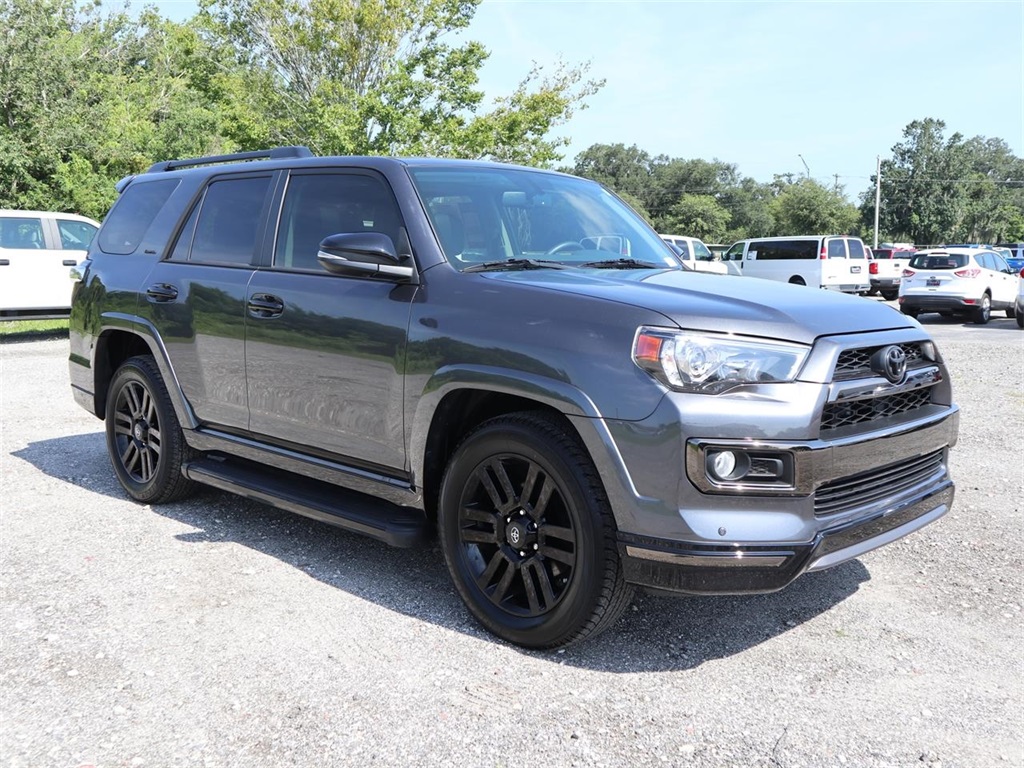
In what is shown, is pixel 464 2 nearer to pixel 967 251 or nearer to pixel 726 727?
pixel 967 251

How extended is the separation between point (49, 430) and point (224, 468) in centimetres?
371

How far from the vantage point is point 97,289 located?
564 cm

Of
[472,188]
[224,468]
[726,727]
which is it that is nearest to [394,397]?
[472,188]

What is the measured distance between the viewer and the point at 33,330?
16.2 meters

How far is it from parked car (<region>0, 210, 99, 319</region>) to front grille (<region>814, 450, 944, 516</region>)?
1417cm

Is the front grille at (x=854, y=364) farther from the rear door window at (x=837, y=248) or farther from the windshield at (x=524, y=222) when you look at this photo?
the rear door window at (x=837, y=248)

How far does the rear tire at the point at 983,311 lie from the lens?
19.9 m

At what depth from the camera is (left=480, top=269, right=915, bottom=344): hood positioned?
3127mm

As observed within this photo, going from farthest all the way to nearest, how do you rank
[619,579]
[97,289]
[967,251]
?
[967,251], [97,289], [619,579]

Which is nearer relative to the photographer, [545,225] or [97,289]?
[545,225]

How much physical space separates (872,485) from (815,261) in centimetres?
2388

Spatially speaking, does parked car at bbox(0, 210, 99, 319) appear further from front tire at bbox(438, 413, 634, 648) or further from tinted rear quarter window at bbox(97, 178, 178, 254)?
front tire at bbox(438, 413, 634, 648)

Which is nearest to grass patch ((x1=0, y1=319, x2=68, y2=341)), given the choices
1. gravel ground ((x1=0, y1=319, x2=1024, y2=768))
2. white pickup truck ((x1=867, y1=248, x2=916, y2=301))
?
gravel ground ((x1=0, y1=319, x2=1024, y2=768))

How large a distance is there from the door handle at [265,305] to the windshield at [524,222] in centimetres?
91
